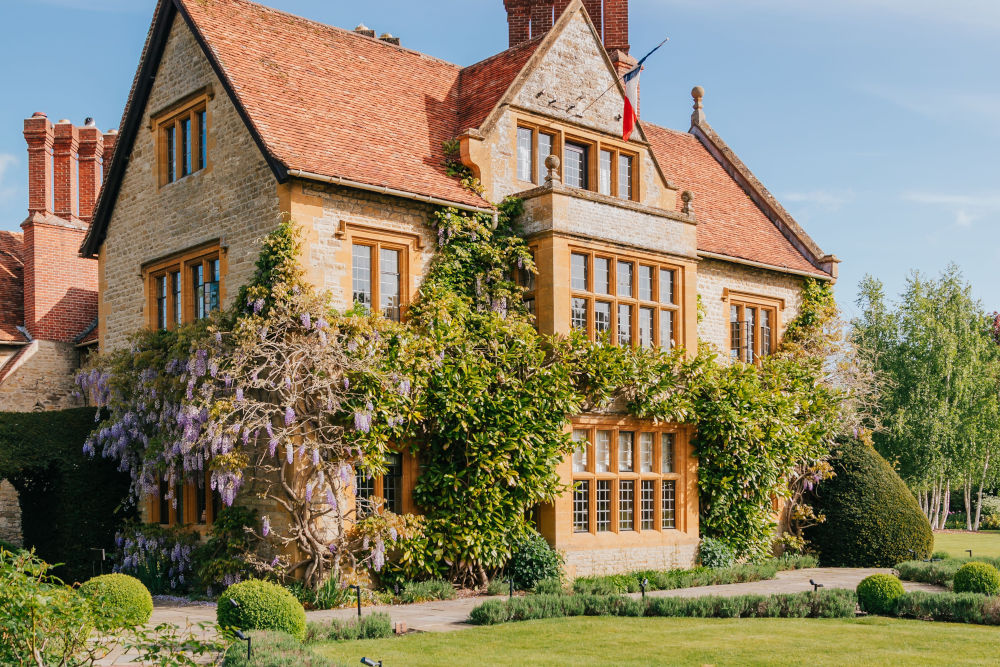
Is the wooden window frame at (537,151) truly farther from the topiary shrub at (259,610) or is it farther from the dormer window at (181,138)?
the topiary shrub at (259,610)

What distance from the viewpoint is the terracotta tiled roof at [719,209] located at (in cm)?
2605

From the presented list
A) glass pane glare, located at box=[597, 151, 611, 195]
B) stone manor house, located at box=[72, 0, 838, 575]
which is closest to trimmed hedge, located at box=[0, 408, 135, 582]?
stone manor house, located at box=[72, 0, 838, 575]

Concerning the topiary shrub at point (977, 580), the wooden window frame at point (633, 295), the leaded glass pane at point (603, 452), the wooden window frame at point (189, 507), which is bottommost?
the topiary shrub at point (977, 580)

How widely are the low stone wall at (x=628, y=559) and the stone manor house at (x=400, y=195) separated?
0.12ft

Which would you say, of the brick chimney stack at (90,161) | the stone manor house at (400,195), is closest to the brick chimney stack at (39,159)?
the brick chimney stack at (90,161)

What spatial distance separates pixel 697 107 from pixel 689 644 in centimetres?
2199

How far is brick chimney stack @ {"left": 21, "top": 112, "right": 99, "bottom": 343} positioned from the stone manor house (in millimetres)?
5966

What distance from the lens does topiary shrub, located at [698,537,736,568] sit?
21.7 meters

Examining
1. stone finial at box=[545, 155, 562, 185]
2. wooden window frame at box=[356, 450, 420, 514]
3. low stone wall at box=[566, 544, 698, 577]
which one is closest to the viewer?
wooden window frame at box=[356, 450, 420, 514]

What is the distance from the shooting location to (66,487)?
66.0 ft

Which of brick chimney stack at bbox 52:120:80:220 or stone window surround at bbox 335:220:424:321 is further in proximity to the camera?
brick chimney stack at bbox 52:120:80:220

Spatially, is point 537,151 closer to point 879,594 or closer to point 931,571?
point 879,594

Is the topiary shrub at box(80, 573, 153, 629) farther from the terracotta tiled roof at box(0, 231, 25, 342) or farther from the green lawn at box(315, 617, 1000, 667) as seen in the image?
the terracotta tiled roof at box(0, 231, 25, 342)

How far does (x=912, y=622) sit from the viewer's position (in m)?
15.1
